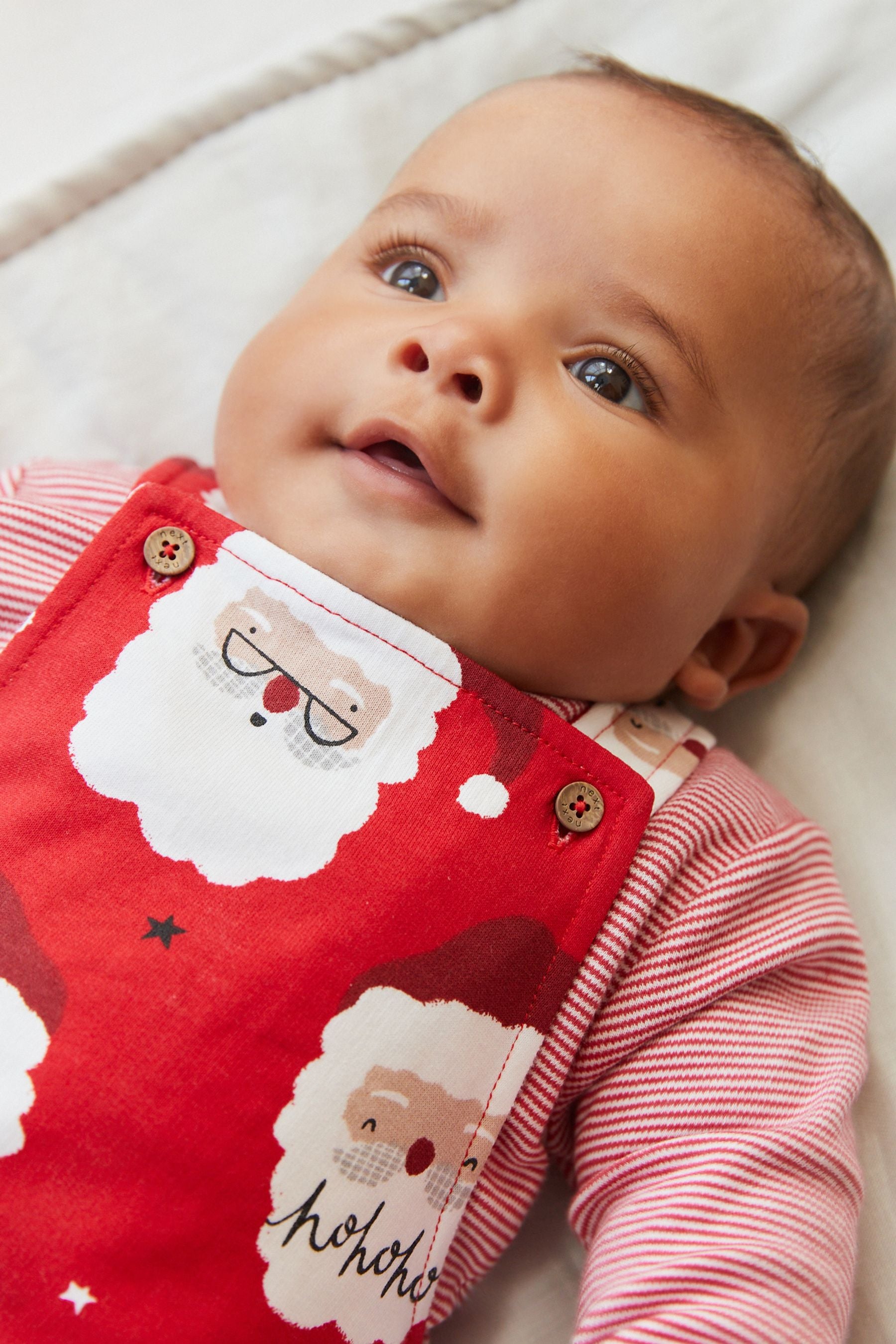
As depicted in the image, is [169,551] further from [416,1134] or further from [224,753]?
[416,1134]

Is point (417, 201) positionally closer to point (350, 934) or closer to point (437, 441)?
point (437, 441)

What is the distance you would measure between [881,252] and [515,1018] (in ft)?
2.99

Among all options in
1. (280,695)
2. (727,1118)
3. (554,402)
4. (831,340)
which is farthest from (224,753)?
(831,340)

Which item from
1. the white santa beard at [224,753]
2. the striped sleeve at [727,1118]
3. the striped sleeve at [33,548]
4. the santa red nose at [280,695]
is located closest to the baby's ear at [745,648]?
the striped sleeve at [727,1118]

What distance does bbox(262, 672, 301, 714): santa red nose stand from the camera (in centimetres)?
93

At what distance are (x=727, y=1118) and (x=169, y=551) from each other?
704 millimetres

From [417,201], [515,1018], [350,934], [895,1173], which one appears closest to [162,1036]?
[350,934]

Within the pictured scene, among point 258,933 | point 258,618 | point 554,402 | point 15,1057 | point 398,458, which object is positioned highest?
point 554,402

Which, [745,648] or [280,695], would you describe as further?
[745,648]

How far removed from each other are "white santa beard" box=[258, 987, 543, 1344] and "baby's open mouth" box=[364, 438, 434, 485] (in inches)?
17.6

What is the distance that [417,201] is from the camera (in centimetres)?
110

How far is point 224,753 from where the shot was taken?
91 centimetres

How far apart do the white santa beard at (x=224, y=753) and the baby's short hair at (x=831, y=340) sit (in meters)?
0.47

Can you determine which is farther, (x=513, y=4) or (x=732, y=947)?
(x=513, y=4)
